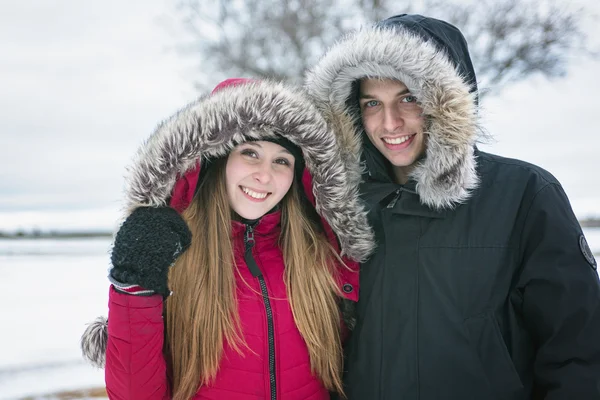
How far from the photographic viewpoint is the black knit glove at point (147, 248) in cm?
183

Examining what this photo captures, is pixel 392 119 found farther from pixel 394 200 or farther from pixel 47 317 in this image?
pixel 47 317

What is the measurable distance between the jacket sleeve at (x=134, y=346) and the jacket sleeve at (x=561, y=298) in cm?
141

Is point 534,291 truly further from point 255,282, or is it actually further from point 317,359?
point 255,282

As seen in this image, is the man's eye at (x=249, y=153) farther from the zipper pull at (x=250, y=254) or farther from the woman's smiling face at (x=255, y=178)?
the zipper pull at (x=250, y=254)

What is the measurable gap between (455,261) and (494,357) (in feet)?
1.24

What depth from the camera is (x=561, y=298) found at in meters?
1.72

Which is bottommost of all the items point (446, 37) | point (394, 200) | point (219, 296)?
point (219, 296)

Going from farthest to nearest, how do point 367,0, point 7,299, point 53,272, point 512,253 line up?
point 53,272, point 7,299, point 367,0, point 512,253

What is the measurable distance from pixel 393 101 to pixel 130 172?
3.97 feet

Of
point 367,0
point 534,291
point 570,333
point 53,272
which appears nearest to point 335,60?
point 534,291

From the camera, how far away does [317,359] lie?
84.2 inches

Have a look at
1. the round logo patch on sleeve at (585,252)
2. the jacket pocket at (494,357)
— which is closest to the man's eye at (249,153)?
the jacket pocket at (494,357)

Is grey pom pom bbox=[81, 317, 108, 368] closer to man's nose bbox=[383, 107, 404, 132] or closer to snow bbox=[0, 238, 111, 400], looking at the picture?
snow bbox=[0, 238, 111, 400]

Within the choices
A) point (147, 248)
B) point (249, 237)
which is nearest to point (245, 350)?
point (249, 237)
